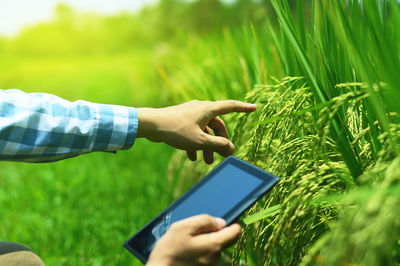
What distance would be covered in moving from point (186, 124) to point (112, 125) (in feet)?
0.85

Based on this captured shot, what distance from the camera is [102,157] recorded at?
4.64 m

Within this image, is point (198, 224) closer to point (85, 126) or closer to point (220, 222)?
point (220, 222)

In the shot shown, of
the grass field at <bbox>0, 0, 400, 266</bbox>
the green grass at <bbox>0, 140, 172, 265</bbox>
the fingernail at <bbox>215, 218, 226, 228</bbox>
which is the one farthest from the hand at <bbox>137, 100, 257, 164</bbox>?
the green grass at <bbox>0, 140, 172, 265</bbox>

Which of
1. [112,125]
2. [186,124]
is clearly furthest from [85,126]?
[186,124]

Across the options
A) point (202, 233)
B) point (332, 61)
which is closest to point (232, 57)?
point (332, 61)

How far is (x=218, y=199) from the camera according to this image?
1079 millimetres

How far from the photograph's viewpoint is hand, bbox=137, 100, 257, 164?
129 centimetres

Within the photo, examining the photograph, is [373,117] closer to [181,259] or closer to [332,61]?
[332,61]

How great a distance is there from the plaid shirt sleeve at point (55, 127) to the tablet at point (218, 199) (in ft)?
1.13

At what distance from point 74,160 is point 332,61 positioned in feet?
12.8

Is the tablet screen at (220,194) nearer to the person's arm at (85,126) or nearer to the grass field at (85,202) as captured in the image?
the person's arm at (85,126)

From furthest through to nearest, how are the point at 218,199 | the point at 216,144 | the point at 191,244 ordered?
the point at 216,144 < the point at 218,199 < the point at 191,244

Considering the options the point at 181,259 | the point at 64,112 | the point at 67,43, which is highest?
the point at 64,112

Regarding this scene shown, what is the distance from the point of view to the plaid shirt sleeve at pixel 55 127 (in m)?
1.19
